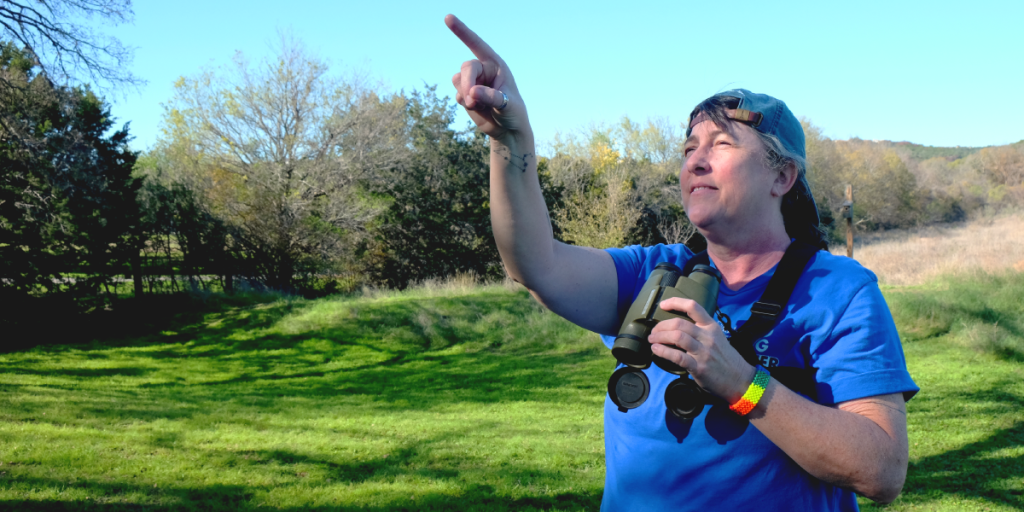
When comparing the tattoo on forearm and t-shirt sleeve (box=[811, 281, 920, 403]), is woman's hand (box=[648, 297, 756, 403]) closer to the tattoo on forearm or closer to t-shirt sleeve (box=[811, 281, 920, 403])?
t-shirt sleeve (box=[811, 281, 920, 403])

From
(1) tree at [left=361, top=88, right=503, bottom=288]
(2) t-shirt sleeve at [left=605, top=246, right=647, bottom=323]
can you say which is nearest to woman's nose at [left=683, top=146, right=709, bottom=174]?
(2) t-shirt sleeve at [left=605, top=246, right=647, bottom=323]

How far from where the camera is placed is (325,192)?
24.3m

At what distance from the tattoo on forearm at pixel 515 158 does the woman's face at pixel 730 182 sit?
449 millimetres

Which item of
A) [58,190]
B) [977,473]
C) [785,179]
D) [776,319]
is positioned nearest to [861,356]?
[776,319]

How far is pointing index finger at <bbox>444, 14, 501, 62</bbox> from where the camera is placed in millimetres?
1538

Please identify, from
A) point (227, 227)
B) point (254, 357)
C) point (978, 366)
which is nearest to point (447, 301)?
point (254, 357)

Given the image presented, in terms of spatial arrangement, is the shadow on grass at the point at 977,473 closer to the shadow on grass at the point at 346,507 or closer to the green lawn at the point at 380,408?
the green lawn at the point at 380,408

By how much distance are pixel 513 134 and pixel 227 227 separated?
2247 cm


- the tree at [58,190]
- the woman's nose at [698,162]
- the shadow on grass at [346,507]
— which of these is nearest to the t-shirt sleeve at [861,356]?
the woman's nose at [698,162]

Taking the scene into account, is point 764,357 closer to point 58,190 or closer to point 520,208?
point 520,208

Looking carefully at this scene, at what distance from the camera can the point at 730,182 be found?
1623 millimetres

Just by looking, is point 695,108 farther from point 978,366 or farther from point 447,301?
point 447,301

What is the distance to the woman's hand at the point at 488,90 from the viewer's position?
1.48m

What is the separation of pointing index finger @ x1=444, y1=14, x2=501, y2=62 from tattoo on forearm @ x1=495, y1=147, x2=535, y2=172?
223 mm
